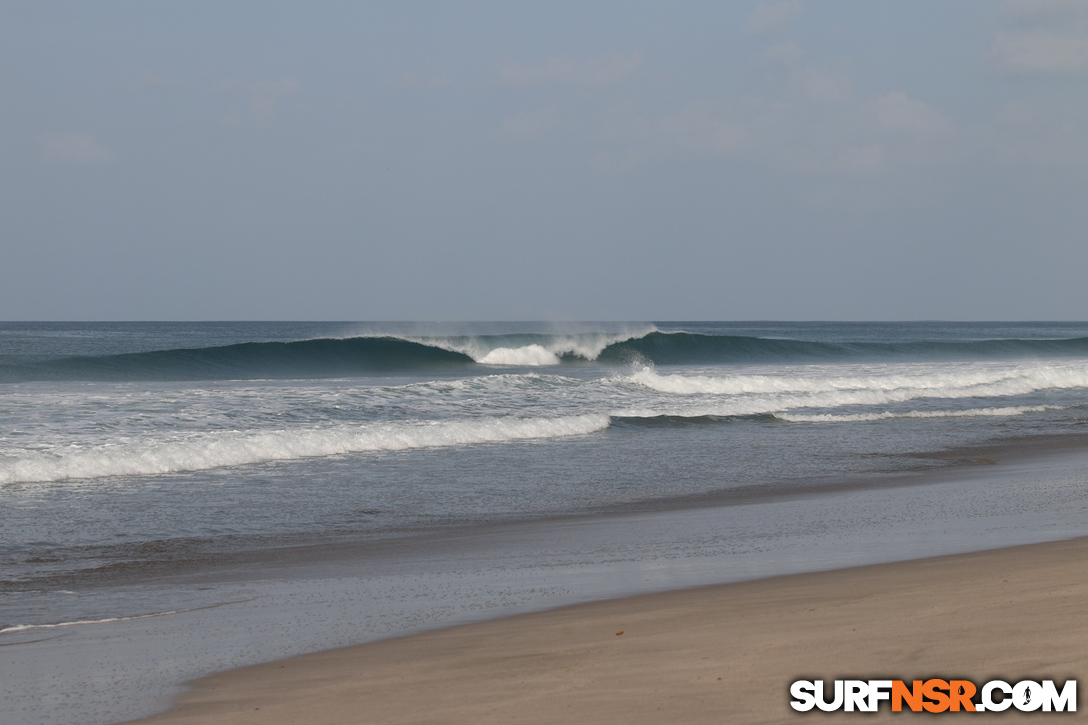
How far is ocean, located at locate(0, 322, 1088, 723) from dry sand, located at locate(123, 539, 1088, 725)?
44 cm

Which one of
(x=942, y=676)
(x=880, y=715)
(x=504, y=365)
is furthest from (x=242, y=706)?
(x=504, y=365)

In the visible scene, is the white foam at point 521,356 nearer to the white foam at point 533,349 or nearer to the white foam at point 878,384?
the white foam at point 533,349

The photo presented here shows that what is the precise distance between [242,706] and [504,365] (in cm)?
2990

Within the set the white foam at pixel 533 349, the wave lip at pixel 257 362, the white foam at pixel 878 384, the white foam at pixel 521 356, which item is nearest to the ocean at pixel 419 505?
the white foam at pixel 878 384

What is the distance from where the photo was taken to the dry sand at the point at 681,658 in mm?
2900

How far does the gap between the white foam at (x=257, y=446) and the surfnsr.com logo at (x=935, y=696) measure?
809 cm

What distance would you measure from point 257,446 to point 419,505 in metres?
3.51

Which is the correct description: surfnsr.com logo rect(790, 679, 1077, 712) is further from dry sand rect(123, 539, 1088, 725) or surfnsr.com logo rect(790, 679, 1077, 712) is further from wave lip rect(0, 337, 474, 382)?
wave lip rect(0, 337, 474, 382)

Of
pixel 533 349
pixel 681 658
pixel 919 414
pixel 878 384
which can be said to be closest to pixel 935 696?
pixel 681 658

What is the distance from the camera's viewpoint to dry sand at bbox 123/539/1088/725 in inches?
114

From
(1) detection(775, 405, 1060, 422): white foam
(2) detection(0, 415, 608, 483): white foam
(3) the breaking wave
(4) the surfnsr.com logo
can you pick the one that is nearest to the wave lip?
(3) the breaking wave

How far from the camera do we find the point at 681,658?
334 centimetres

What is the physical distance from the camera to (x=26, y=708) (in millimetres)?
3211

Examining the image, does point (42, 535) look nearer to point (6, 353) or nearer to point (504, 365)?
point (504, 365)
